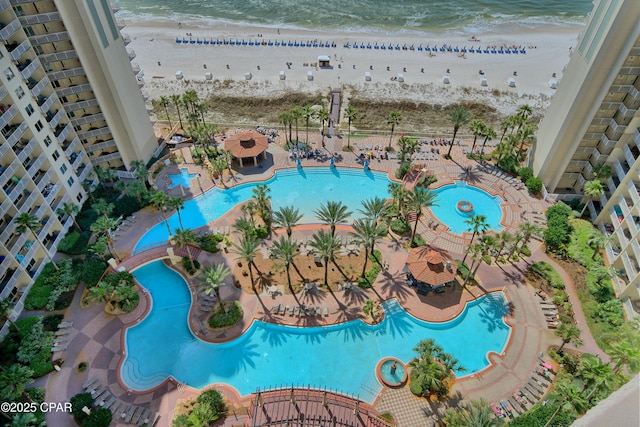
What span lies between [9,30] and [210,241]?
3538 centimetres

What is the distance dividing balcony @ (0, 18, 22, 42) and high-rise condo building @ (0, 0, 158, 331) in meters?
0.12

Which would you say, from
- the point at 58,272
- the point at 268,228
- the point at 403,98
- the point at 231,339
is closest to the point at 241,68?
the point at 403,98

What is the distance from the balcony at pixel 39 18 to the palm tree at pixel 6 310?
34950 mm

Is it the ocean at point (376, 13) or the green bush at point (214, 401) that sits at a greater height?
the ocean at point (376, 13)

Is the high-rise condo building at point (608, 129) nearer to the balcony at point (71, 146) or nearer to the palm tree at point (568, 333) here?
the palm tree at point (568, 333)

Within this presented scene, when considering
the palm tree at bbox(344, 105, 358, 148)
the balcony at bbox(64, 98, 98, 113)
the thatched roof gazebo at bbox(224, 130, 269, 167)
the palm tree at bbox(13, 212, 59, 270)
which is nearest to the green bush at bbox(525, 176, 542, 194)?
the palm tree at bbox(344, 105, 358, 148)

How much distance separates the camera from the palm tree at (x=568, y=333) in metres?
44.6

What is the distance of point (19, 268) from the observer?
49719mm

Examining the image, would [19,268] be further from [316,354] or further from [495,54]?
[495,54]

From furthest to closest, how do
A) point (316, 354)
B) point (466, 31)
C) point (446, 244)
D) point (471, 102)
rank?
point (466, 31) → point (471, 102) → point (446, 244) → point (316, 354)

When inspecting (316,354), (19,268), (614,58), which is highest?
(614,58)

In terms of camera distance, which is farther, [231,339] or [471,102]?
[471,102]

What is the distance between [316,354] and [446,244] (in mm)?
26033

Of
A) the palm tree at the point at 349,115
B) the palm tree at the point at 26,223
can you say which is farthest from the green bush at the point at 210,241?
the palm tree at the point at 349,115
